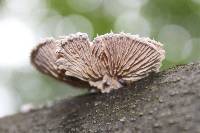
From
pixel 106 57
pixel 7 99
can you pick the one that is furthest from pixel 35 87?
pixel 106 57

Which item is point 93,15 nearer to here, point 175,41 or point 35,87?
point 175,41

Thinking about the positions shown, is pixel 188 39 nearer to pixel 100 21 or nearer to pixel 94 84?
pixel 100 21

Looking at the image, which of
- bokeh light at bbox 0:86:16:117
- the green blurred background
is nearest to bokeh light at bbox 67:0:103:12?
the green blurred background

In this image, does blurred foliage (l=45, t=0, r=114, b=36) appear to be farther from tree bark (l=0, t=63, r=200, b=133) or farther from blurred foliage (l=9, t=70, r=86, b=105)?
tree bark (l=0, t=63, r=200, b=133)

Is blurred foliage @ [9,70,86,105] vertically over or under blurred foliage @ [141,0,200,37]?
under

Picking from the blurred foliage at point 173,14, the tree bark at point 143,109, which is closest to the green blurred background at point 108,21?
the blurred foliage at point 173,14

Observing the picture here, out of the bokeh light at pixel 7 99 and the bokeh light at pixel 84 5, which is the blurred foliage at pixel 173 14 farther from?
the bokeh light at pixel 7 99

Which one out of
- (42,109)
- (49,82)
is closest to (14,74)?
(49,82)
